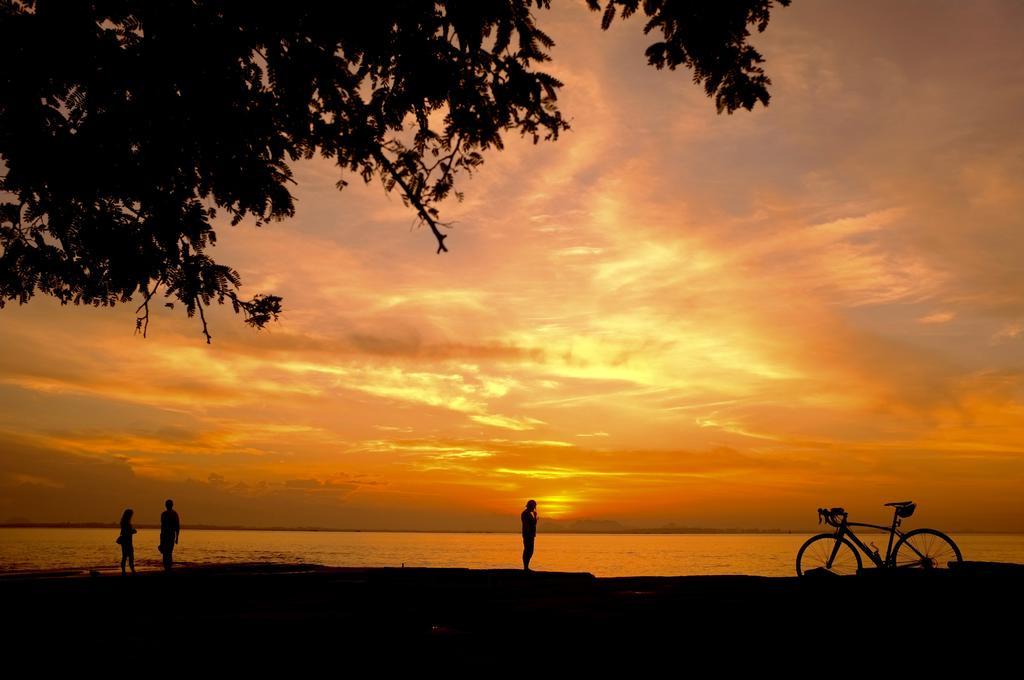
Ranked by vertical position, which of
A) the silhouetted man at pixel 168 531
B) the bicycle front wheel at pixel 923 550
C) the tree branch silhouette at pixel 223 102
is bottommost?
the silhouetted man at pixel 168 531

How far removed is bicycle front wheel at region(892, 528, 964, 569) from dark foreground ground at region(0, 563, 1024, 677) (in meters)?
1.21

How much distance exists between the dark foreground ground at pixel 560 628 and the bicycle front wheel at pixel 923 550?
121 cm

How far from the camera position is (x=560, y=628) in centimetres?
778

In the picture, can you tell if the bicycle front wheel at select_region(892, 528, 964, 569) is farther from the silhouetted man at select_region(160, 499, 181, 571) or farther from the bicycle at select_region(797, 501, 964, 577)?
the silhouetted man at select_region(160, 499, 181, 571)

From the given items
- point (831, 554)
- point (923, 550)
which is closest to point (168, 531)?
point (831, 554)

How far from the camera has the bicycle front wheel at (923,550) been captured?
13.1 metres

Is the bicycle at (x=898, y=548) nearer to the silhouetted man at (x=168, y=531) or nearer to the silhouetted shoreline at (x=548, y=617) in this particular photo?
the silhouetted shoreline at (x=548, y=617)

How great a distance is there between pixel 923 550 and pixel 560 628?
9012 millimetres

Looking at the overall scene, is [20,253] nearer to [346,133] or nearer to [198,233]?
[198,233]

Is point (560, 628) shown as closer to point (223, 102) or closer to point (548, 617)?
point (548, 617)

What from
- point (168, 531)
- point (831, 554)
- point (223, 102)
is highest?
point (223, 102)

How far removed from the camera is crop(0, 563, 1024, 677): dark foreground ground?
6031 mm

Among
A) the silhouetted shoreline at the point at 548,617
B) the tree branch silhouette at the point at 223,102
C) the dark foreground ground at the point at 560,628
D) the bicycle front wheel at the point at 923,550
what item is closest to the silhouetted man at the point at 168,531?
the silhouetted shoreline at the point at 548,617

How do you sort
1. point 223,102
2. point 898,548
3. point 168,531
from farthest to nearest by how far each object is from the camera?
point 168,531 < point 898,548 < point 223,102
